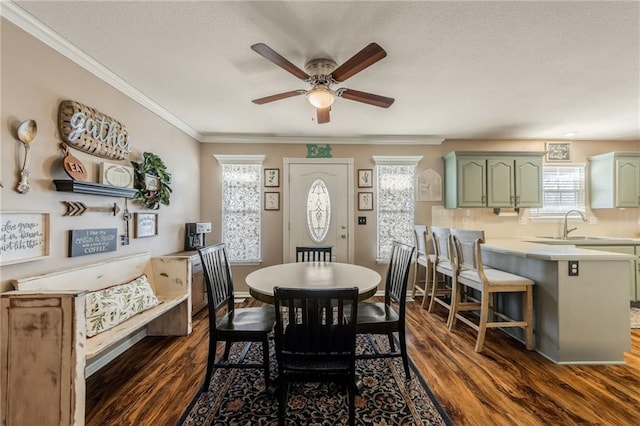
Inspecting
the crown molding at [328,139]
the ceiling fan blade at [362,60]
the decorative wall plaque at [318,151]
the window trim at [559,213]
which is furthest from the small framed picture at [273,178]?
the window trim at [559,213]

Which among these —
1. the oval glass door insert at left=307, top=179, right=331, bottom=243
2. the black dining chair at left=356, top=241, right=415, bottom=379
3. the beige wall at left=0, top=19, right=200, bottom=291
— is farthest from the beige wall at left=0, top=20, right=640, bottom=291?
the black dining chair at left=356, top=241, right=415, bottom=379

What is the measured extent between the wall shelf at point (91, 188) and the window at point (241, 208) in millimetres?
1712

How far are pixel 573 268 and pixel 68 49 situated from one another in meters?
4.15

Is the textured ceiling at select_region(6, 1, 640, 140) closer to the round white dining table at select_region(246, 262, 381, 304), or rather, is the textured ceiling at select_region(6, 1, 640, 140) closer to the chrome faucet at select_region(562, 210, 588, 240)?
the chrome faucet at select_region(562, 210, 588, 240)

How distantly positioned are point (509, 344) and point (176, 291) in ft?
10.7

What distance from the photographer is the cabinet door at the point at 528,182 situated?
392 cm

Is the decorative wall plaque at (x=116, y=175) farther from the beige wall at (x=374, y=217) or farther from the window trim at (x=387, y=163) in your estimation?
the window trim at (x=387, y=163)

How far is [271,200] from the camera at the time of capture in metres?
4.17

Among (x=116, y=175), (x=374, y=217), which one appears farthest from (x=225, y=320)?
(x=374, y=217)

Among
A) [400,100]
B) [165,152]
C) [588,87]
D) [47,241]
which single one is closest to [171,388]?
[47,241]

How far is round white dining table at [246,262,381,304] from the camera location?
185 cm

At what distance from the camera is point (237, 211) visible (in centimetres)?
418

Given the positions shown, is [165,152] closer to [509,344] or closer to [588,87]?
[509,344]

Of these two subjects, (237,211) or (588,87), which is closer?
(588,87)
